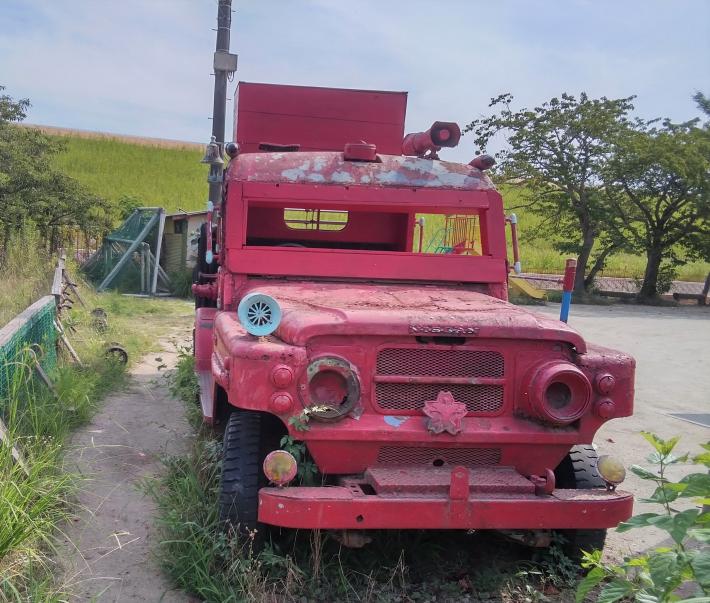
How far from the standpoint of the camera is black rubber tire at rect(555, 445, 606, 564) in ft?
12.1

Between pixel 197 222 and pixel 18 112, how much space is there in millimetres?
4357

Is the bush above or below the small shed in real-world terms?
above

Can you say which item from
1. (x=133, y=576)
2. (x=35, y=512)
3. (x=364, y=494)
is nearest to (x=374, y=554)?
(x=364, y=494)

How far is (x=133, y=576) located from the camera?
11.4 feet

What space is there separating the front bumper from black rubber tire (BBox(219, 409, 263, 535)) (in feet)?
0.68

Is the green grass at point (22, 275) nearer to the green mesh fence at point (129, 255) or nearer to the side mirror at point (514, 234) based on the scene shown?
the green mesh fence at point (129, 255)

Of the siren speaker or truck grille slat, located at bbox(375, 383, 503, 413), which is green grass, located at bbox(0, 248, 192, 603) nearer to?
the siren speaker

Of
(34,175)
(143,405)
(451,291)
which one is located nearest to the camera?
(451,291)

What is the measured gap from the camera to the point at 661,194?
68.5ft

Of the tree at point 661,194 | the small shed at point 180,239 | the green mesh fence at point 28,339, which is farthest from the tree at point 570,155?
the green mesh fence at point 28,339

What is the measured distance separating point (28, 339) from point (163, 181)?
32548mm

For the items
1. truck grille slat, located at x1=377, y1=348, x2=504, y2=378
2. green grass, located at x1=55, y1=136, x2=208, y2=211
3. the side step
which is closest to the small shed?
the side step

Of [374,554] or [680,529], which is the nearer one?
[680,529]

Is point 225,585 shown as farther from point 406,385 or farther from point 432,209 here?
point 432,209
